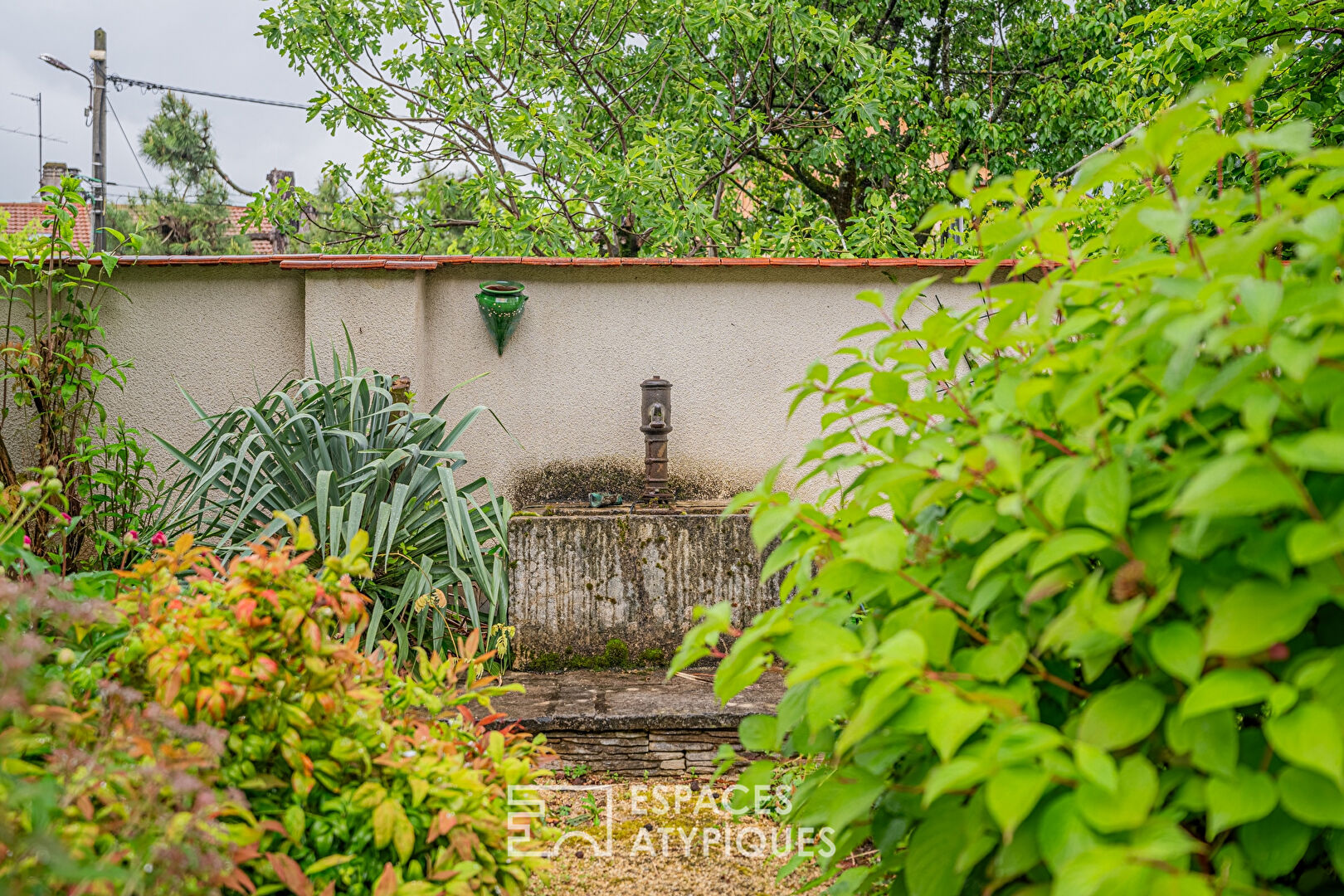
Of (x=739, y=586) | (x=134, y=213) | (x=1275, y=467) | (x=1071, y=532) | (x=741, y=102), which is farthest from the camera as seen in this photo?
(x=134, y=213)

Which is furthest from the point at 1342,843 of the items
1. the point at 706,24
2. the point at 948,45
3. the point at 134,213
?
the point at 134,213

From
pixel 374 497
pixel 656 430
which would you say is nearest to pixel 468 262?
pixel 656 430

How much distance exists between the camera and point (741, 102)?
846 centimetres

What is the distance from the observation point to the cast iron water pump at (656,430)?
4055 millimetres

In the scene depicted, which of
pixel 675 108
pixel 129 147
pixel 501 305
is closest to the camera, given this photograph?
pixel 501 305

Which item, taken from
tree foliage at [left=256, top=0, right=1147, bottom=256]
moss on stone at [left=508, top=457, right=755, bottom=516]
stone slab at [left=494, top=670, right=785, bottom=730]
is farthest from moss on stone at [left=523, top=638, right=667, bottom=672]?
tree foliage at [left=256, top=0, right=1147, bottom=256]

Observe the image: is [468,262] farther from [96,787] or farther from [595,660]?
[96,787]

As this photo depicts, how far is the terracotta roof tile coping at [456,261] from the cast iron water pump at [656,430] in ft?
2.09

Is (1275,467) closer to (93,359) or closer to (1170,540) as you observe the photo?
(1170,540)

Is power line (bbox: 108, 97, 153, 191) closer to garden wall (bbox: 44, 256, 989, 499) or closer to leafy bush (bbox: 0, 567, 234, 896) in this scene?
garden wall (bbox: 44, 256, 989, 499)

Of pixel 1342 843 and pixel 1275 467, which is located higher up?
pixel 1275 467

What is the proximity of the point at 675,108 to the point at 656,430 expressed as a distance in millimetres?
5204

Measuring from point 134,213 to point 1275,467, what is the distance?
59.3 ft

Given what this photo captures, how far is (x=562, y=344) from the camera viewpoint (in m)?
4.40
